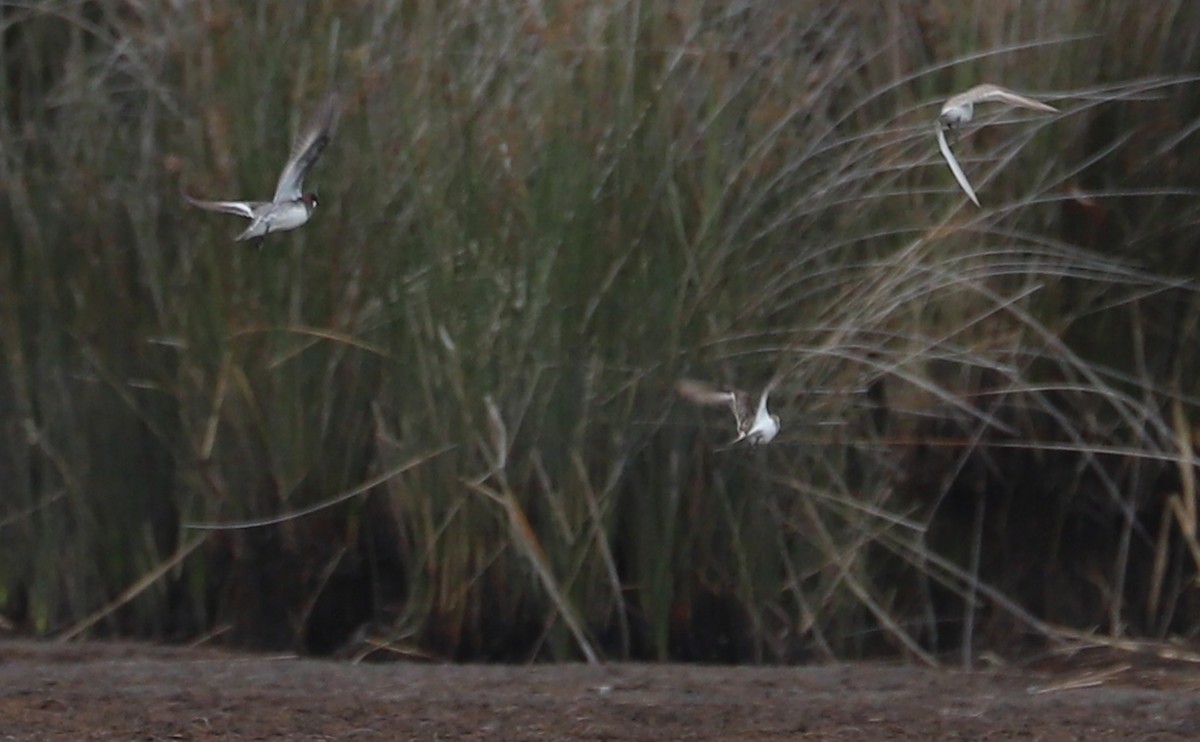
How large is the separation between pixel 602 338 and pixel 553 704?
1.24m

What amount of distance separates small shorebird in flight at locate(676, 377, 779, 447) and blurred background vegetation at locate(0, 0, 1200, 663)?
96 mm

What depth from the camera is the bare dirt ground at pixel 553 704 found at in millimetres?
4000

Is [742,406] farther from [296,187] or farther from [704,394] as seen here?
[296,187]

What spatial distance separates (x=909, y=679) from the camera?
473cm

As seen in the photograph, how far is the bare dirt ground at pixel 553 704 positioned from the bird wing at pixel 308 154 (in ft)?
3.37

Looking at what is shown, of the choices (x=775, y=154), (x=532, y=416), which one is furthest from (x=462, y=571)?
(x=775, y=154)

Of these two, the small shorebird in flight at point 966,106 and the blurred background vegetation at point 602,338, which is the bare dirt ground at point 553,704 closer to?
the blurred background vegetation at point 602,338

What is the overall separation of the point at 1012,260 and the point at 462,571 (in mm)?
1632

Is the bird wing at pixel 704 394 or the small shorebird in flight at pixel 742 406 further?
the bird wing at pixel 704 394

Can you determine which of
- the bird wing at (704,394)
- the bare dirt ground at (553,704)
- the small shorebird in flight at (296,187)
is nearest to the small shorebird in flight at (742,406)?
the bird wing at (704,394)

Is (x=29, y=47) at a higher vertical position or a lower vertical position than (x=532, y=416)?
higher

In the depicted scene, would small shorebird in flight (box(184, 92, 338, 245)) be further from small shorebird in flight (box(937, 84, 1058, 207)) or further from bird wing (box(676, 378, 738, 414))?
small shorebird in flight (box(937, 84, 1058, 207))

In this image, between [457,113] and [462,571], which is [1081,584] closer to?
[462,571]

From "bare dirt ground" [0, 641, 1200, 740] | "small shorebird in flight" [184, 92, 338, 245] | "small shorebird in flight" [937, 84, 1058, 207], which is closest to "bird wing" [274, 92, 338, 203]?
"small shorebird in flight" [184, 92, 338, 245]
